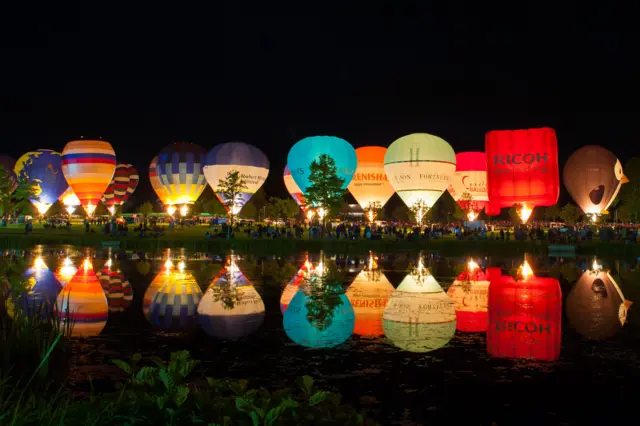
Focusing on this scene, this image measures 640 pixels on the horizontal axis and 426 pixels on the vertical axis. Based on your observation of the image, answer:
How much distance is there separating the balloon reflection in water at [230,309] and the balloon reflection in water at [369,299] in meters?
2.16

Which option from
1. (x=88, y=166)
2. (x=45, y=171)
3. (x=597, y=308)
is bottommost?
(x=597, y=308)

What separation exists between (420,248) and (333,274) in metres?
15.4

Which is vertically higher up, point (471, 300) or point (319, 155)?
point (319, 155)

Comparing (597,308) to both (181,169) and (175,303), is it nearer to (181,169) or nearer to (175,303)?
(175,303)

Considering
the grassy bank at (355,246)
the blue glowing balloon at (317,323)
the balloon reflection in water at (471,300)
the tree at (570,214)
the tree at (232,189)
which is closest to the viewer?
the blue glowing balloon at (317,323)

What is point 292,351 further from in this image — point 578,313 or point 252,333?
point 578,313

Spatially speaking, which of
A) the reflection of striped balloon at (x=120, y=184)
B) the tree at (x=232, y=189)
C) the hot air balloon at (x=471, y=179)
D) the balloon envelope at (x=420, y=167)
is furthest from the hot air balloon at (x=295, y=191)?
the reflection of striped balloon at (x=120, y=184)

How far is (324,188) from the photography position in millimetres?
52156

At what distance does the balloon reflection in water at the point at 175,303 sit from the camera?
46.1ft

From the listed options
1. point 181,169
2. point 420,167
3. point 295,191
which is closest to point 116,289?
point 420,167

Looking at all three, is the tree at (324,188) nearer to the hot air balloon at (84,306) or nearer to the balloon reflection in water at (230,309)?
the hot air balloon at (84,306)

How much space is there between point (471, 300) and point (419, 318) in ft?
10.8

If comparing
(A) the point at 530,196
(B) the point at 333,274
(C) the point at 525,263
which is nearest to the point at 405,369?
(B) the point at 333,274

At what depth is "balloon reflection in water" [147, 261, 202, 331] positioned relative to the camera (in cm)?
1405
